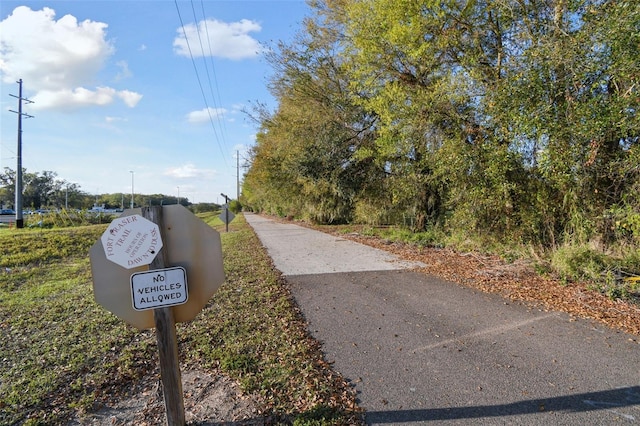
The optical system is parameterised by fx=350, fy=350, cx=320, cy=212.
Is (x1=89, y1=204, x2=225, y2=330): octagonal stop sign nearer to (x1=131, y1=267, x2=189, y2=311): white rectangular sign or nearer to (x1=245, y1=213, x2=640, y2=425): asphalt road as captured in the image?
(x1=131, y1=267, x2=189, y2=311): white rectangular sign

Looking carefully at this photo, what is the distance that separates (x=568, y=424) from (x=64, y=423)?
3614 millimetres

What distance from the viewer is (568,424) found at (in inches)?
96.5

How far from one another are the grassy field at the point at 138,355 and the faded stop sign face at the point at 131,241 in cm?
151

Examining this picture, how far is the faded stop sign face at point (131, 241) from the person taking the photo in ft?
6.89

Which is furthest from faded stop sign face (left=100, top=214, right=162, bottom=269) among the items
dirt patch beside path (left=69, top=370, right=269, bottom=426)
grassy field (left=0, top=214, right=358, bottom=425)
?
grassy field (left=0, top=214, right=358, bottom=425)

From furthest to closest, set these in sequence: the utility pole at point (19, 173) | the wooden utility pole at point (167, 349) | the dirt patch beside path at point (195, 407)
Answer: the utility pole at point (19, 173) → the dirt patch beside path at point (195, 407) → the wooden utility pole at point (167, 349)

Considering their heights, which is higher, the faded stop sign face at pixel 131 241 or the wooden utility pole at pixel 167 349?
the faded stop sign face at pixel 131 241

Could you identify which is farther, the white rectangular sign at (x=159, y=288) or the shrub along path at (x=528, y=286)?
the shrub along path at (x=528, y=286)

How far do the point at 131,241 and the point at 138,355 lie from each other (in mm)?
2188

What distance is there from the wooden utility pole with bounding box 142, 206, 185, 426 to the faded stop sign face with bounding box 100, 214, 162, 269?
6 centimetres

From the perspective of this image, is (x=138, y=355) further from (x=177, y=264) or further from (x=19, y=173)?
(x=19, y=173)

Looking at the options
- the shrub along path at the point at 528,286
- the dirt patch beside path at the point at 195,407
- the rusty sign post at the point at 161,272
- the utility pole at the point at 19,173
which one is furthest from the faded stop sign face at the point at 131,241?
the utility pole at the point at 19,173

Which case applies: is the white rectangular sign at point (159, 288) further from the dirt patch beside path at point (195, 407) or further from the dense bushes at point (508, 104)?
the dense bushes at point (508, 104)

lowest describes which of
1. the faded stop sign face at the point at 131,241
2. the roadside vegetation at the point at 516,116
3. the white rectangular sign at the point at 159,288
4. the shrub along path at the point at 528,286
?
the shrub along path at the point at 528,286
